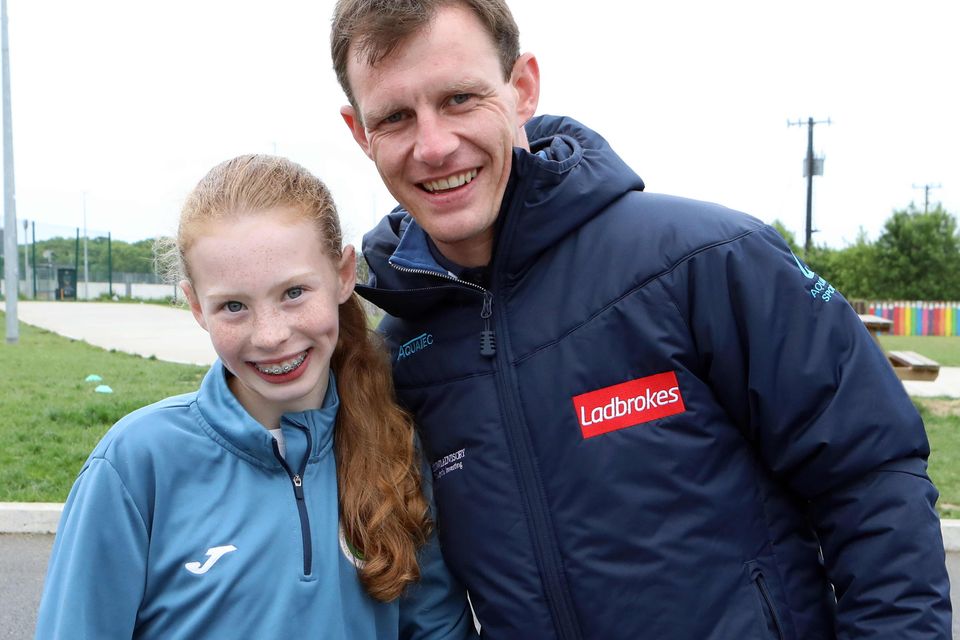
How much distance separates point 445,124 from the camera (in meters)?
1.98

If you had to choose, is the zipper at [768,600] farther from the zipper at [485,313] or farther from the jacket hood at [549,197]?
the jacket hood at [549,197]

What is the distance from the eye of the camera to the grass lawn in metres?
6.34

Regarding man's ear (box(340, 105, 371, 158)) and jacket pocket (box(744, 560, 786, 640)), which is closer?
jacket pocket (box(744, 560, 786, 640))

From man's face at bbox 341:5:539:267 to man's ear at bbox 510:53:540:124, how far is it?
5 centimetres

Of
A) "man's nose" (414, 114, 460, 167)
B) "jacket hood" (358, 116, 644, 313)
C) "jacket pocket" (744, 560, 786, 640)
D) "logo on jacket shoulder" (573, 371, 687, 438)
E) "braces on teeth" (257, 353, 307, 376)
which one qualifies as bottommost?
"jacket pocket" (744, 560, 786, 640)

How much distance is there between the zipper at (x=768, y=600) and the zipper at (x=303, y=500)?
3.03 ft

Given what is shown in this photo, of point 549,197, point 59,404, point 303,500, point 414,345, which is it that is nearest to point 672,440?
point 549,197

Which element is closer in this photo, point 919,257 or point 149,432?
point 149,432

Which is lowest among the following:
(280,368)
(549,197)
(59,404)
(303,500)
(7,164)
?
(59,404)

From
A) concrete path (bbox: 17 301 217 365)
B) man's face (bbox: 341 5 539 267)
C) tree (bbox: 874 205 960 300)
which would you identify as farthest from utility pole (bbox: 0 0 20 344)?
tree (bbox: 874 205 960 300)

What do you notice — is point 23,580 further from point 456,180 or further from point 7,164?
point 7,164

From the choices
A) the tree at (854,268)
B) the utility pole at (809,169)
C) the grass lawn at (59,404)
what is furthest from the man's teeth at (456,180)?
the tree at (854,268)

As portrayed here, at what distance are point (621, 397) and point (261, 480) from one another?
801 mm

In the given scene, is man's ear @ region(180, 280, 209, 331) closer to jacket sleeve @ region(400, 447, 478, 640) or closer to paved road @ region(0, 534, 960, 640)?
jacket sleeve @ region(400, 447, 478, 640)
